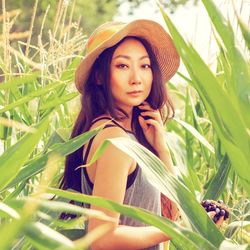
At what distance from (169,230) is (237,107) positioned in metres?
0.20

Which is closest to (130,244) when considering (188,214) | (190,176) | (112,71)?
(188,214)

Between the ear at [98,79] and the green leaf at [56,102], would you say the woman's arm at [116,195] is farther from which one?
the green leaf at [56,102]

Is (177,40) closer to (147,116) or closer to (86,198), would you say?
(86,198)

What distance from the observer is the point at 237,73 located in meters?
1.18

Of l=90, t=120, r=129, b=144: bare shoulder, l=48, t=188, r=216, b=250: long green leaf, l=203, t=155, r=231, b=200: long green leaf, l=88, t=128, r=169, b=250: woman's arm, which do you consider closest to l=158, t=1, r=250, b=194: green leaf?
l=48, t=188, r=216, b=250: long green leaf

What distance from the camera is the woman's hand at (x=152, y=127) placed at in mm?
1957

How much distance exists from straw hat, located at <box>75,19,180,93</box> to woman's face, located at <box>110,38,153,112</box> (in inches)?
1.3

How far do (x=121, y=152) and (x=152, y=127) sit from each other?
0.39 meters

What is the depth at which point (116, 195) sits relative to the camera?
5.18ft

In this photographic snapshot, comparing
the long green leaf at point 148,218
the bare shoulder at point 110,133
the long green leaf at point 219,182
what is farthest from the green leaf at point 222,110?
the long green leaf at point 219,182

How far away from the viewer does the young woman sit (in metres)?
1.61

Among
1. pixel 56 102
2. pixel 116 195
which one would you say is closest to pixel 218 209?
pixel 116 195

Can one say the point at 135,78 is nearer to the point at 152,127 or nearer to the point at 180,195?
the point at 152,127

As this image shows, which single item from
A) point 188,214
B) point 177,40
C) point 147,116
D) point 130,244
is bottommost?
point 130,244
